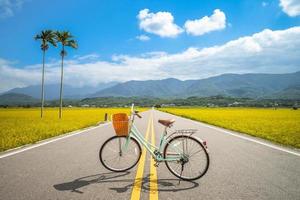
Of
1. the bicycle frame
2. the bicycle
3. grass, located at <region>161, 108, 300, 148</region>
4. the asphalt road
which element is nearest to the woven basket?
the bicycle

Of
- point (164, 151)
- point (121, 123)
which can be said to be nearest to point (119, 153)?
point (121, 123)

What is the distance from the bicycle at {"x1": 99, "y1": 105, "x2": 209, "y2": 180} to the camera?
18.6ft

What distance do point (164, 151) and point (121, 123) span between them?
110 centimetres

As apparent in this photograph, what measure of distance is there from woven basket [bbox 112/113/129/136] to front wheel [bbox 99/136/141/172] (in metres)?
0.22

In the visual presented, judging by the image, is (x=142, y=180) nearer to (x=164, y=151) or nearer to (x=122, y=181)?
(x=122, y=181)

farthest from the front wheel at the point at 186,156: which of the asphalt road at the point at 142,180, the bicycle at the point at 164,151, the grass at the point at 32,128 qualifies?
the grass at the point at 32,128

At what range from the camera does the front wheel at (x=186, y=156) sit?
564 cm

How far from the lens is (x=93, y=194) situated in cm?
470

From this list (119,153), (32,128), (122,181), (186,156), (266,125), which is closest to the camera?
(122,181)

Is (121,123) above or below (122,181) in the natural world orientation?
above

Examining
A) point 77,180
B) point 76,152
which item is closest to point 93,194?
point 77,180

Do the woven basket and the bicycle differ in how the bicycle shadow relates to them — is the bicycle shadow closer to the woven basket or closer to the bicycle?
the bicycle

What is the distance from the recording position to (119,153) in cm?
638

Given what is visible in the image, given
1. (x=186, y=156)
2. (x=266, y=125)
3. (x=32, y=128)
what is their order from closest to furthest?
(x=186, y=156) → (x=32, y=128) → (x=266, y=125)
